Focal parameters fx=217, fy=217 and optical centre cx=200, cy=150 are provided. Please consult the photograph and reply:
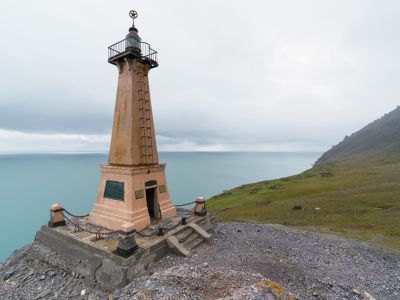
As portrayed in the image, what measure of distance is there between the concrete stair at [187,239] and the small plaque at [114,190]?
14.6 ft

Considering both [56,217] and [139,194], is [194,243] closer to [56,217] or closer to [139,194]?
[139,194]

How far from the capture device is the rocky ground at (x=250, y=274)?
29.4ft

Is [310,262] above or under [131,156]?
under

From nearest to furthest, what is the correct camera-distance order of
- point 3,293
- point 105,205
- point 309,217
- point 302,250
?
point 3,293, point 302,250, point 105,205, point 309,217

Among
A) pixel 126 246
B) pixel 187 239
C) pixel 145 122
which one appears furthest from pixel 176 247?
pixel 145 122

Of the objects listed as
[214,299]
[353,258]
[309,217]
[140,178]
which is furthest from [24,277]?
[309,217]

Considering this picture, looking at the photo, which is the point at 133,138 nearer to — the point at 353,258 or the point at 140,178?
the point at 140,178

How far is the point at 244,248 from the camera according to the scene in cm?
1391

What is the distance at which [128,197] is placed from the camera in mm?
14078

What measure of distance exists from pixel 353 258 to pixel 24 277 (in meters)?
20.3

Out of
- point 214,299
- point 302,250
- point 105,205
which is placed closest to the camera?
point 214,299

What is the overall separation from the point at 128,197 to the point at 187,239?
183 inches

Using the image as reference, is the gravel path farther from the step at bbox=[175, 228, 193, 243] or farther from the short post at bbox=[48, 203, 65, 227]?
the short post at bbox=[48, 203, 65, 227]

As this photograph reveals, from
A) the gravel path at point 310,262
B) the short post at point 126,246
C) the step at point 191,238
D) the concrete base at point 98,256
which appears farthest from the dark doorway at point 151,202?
the short post at point 126,246
